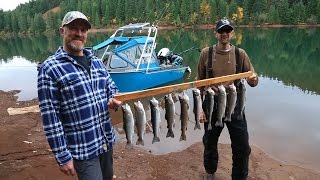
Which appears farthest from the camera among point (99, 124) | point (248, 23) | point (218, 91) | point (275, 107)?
point (248, 23)

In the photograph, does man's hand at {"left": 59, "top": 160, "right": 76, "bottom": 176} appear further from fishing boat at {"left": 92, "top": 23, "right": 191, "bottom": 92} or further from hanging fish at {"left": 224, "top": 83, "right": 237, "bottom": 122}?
fishing boat at {"left": 92, "top": 23, "right": 191, "bottom": 92}

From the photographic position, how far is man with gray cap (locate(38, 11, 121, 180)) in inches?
140

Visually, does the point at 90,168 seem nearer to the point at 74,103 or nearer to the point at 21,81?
the point at 74,103

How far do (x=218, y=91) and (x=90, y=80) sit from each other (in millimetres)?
2277

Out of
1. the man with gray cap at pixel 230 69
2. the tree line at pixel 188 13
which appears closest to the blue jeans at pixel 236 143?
the man with gray cap at pixel 230 69

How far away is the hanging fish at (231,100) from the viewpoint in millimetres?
5363

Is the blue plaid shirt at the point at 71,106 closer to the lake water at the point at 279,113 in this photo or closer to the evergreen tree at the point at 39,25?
the lake water at the point at 279,113

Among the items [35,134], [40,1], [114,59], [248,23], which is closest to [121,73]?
[114,59]

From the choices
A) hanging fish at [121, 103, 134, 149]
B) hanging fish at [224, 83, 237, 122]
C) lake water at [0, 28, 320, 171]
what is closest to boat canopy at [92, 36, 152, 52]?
lake water at [0, 28, 320, 171]

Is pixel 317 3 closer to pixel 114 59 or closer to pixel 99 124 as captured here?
pixel 114 59

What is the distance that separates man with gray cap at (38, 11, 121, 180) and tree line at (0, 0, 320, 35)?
67.3 meters

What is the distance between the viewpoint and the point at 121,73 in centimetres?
1517

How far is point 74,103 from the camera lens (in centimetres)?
369

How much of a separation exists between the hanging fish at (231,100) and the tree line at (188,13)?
6581 cm
